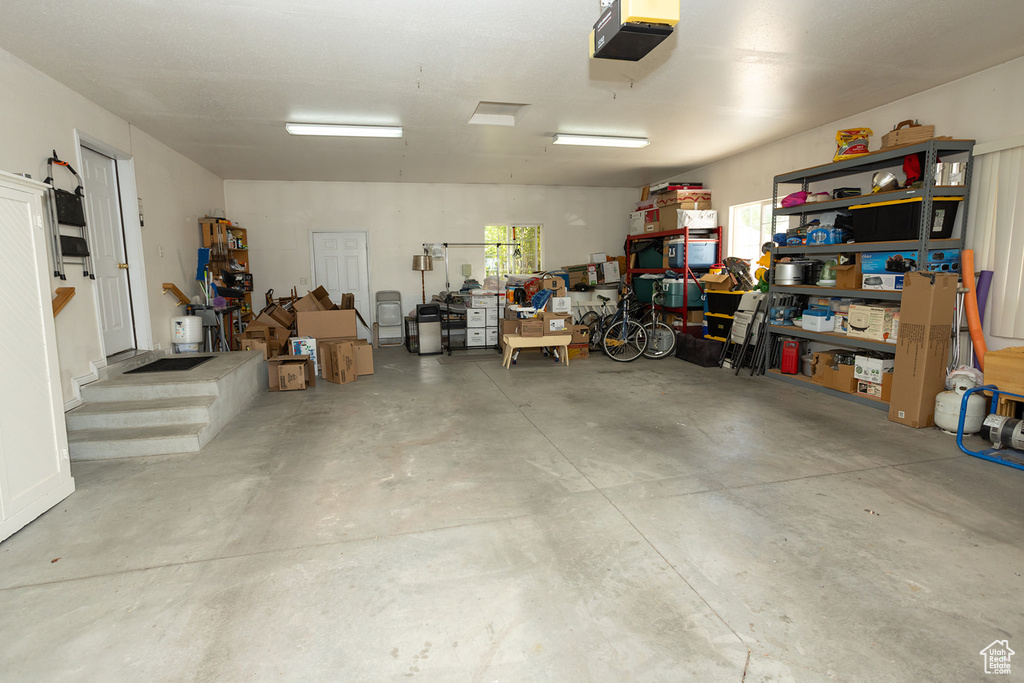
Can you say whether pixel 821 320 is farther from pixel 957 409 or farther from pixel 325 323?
pixel 325 323

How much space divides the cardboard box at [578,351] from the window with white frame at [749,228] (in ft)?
9.24

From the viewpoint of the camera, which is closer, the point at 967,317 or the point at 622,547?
the point at 622,547

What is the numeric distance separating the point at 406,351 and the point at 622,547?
6.65 metres

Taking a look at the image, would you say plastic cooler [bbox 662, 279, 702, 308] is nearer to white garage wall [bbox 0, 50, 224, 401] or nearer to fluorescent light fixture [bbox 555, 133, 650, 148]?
fluorescent light fixture [bbox 555, 133, 650, 148]

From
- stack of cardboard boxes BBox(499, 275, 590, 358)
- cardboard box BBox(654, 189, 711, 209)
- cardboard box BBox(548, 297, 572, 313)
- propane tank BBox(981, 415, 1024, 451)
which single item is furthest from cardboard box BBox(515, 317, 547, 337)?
propane tank BBox(981, 415, 1024, 451)

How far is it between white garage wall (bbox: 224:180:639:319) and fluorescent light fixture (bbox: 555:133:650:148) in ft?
11.1

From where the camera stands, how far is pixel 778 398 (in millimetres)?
5148

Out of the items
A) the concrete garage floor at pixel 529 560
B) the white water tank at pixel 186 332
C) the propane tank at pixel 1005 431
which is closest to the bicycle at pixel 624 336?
the concrete garage floor at pixel 529 560

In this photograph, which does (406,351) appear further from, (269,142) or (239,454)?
(239,454)

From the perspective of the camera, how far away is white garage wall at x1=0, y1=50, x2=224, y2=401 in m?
3.72

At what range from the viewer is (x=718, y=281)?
7129 mm

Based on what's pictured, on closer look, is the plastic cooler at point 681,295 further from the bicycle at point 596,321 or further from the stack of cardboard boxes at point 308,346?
the stack of cardboard boxes at point 308,346

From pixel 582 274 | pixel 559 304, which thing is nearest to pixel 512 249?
pixel 582 274

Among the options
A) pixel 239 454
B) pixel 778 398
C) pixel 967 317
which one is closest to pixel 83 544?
pixel 239 454
